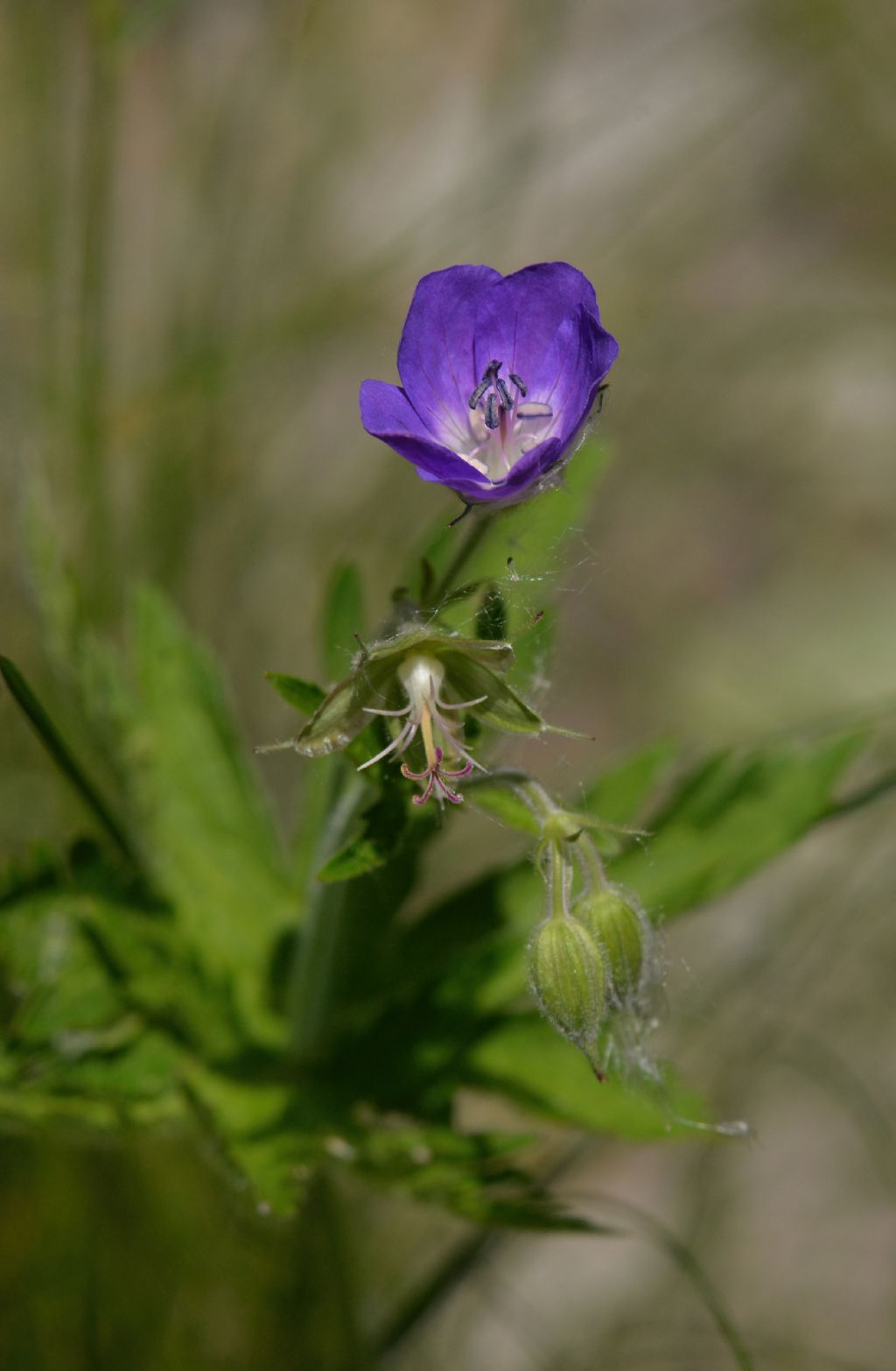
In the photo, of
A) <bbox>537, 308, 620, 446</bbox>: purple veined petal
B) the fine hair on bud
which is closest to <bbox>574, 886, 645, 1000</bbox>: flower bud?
the fine hair on bud

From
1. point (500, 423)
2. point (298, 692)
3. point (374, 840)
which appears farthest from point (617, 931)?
point (500, 423)

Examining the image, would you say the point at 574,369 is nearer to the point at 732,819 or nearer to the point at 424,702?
the point at 424,702

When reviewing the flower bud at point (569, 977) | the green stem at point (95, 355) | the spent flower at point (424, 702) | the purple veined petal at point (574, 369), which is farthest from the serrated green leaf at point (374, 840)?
the green stem at point (95, 355)

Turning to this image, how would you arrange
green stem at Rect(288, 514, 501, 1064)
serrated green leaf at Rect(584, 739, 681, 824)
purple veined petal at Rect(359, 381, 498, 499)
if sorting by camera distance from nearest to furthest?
purple veined petal at Rect(359, 381, 498, 499) < green stem at Rect(288, 514, 501, 1064) < serrated green leaf at Rect(584, 739, 681, 824)

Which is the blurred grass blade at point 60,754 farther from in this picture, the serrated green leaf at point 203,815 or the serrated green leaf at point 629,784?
the serrated green leaf at point 629,784

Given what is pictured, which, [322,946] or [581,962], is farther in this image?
[322,946]

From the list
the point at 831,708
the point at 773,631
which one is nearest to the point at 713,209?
the point at 773,631

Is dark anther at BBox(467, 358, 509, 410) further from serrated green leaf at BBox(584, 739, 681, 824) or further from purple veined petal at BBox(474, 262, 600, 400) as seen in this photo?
serrated green leaf at BBox(584, 739, 681, 824)
